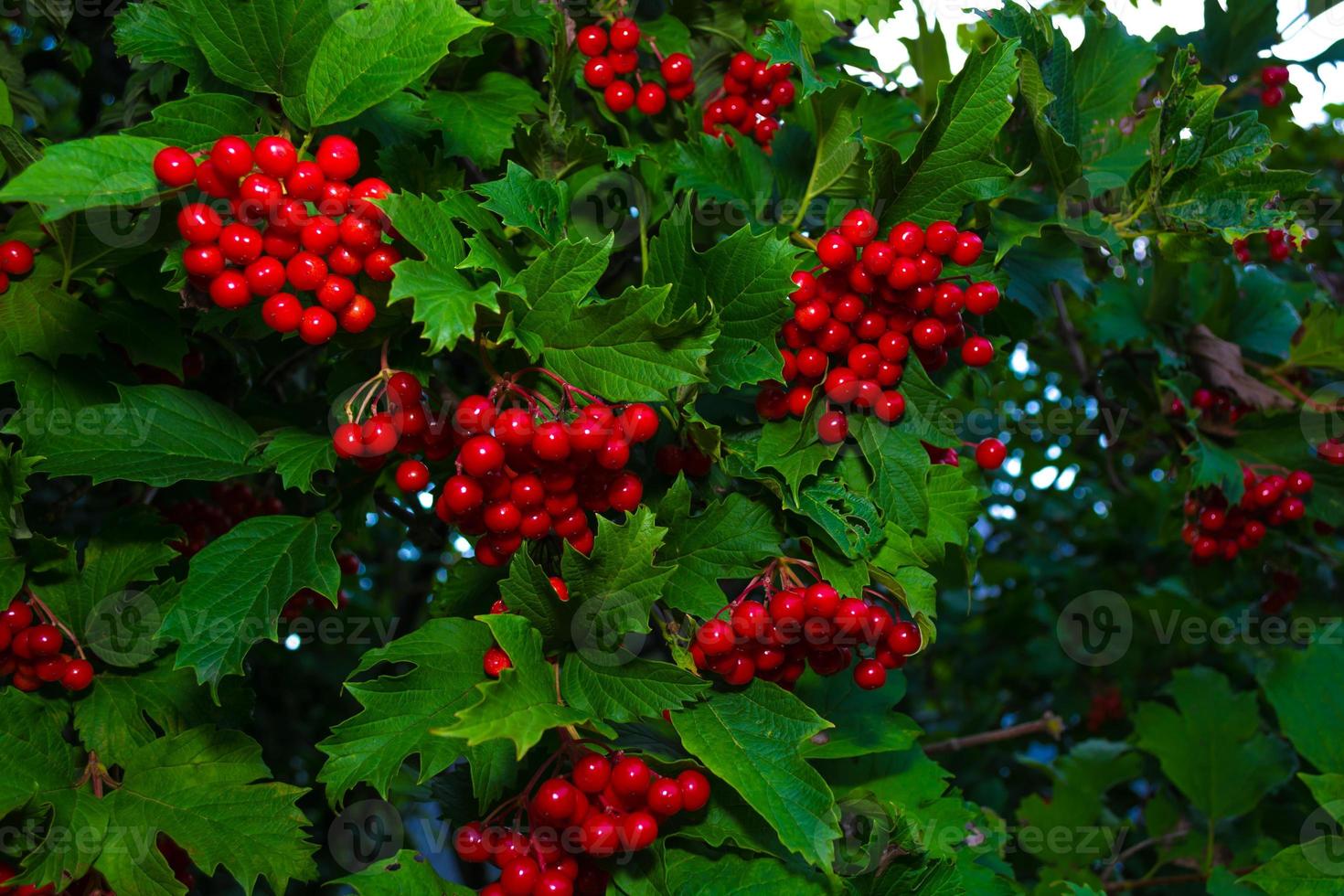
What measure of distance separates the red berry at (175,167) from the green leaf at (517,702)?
1.85 feet

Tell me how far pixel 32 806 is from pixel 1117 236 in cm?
169

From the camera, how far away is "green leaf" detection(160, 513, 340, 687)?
1201 millimetres

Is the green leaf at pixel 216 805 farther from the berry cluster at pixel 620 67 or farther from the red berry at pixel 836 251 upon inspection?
the berry cluster at pixel 620 67

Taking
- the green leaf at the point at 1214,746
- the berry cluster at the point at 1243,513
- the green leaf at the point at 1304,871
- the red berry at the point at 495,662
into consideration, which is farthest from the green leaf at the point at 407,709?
A: the green leaf at the point at 1214,746

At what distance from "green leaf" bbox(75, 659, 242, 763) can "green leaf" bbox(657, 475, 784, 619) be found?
68cm

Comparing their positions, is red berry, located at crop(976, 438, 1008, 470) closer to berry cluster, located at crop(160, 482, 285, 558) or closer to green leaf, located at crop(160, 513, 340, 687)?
green leaf, located at crop(160, 513, 340, 687)

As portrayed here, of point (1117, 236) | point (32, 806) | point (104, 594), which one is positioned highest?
point (1117, 236)

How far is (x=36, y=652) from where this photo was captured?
1.36 meters

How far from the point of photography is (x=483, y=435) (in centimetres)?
116

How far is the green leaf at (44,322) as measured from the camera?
1350 mm

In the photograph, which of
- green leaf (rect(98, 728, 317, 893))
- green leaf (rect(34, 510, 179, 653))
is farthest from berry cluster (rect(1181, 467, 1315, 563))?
green leaf (rect(34, 510, 179, 653))

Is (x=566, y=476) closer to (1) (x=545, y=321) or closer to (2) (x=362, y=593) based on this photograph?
(1) (x=545, y=321)

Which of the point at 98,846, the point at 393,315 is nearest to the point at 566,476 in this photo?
the point at 393,315

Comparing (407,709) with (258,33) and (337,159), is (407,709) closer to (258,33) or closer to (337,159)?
(337,159)
